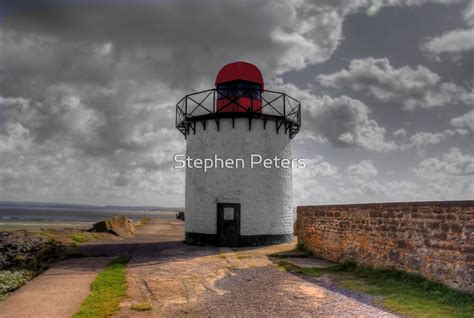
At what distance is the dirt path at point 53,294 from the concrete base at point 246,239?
250 inches

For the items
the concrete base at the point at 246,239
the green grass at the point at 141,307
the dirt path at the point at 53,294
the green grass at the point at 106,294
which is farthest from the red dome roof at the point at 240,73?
the green grass at the point at 141,307

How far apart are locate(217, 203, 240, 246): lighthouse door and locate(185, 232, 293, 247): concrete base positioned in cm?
26

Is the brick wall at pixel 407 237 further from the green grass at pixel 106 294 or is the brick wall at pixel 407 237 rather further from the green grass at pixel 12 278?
the green grass at pixel 12 278

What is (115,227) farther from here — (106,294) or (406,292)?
(406,292)

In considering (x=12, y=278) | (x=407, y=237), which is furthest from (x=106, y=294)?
(x=407, y=237)

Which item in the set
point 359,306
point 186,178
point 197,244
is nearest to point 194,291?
point 359,306

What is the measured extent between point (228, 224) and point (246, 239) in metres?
1.04

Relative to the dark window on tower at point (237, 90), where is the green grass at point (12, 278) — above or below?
below

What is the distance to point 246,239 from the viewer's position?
53.5 ft

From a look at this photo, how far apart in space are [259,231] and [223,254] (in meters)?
3.15

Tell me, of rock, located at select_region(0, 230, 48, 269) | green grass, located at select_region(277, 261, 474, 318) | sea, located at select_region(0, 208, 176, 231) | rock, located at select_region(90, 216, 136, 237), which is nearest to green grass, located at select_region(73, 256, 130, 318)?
green grass, located at select_region(277, 261, 474, 318)

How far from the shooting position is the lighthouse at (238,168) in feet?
54.0

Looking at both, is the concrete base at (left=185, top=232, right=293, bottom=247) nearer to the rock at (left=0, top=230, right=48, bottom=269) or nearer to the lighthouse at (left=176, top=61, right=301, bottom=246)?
the lighthouse at (left=176, top=61, right=301, bottom=246)

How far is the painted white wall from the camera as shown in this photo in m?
16.5
